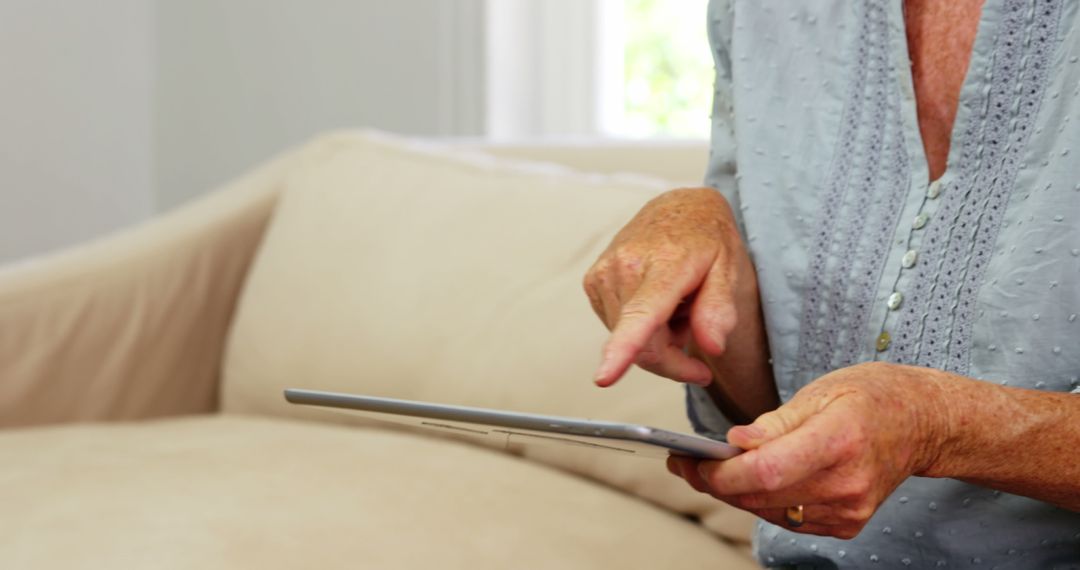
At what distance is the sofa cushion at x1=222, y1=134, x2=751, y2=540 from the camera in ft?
4.05

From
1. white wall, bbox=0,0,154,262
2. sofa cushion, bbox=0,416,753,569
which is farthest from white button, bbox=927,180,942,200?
white wall, bbox=0,0,154,262

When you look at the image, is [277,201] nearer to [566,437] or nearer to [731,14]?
[731,14]

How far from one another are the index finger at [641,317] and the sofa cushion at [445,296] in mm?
433

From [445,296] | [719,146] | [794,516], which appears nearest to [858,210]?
[719,146]

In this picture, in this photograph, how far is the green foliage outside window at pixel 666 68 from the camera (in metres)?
2.41

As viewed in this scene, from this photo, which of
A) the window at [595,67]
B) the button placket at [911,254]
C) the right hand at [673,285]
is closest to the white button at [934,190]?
the button placket at [911,254]

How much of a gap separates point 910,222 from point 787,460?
0.26m

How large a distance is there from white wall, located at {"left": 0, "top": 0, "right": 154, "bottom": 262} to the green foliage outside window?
121 cm

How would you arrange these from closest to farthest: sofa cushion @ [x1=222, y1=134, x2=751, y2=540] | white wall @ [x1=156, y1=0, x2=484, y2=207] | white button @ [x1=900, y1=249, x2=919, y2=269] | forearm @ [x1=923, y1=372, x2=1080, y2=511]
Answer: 1. forearm @ [x1=923, y1=372, x2=1080, y2=511]
2. white button @ [x1=900, y1=249, x2=919, y2=269]
3. sofa cushion @ [x1=222, y1=134, x2=751, y2=540]
4. white wall @ [x1=156, y1=0, x2=484, y2=207]

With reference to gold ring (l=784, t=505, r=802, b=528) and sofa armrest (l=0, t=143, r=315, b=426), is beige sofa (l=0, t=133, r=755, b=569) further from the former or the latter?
gold ring (l=784, t=505, r=802, b=528)

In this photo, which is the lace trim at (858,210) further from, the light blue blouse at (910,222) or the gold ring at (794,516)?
the gold ring at (794,516)

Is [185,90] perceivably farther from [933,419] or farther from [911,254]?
[933,419]

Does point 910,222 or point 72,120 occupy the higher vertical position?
point 910,222

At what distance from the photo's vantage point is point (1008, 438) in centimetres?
65
